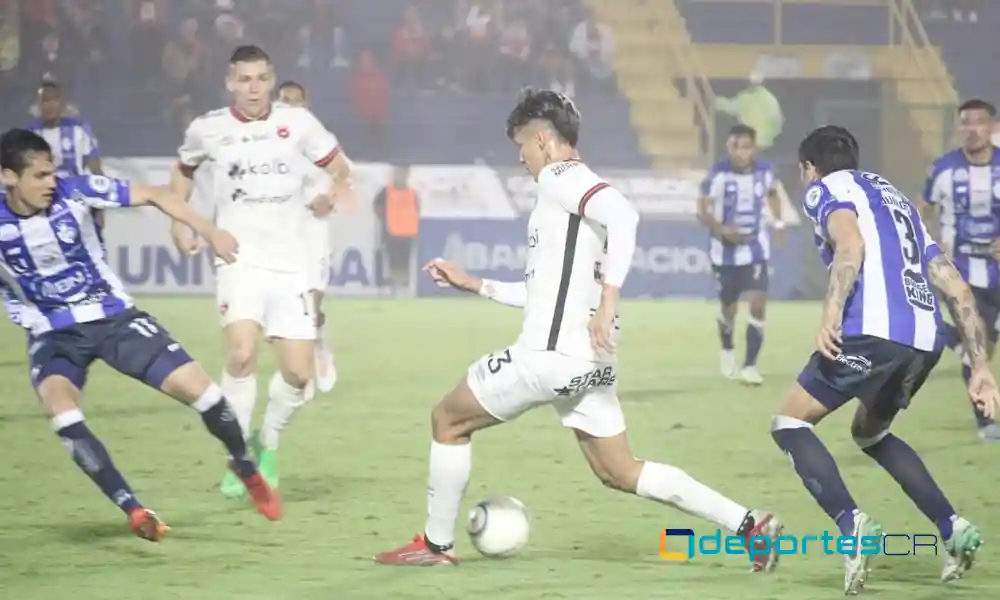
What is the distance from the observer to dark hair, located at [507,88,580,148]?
21.7 feet

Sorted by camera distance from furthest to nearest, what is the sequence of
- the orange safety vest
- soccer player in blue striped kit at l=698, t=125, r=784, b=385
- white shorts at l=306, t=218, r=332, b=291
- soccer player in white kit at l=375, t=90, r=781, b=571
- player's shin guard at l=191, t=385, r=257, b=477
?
the orange safety vest < soccer player in blue striped kit at l=698, t=125, r=784, b=385 < white shorts at l=306, t=218, r=332, b=291 < player's shin guard at l=191, t=385, r=257, b=477 < soccer player in white kit at l=375, t=90, r=781, b=571

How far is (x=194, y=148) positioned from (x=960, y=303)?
13.6 feet

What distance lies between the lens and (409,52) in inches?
1021

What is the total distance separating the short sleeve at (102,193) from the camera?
293 inches

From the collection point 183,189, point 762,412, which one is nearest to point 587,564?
point 183,189

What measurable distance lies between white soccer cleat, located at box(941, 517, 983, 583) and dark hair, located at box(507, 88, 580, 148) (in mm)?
2104

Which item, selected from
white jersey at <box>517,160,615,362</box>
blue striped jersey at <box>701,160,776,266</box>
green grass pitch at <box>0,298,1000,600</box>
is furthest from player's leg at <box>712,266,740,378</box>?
white jersey at <box>517,160,615,362</box>

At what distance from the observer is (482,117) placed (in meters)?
25.5

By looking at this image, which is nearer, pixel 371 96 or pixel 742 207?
pixel 742 207

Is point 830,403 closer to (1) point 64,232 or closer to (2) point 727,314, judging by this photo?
(1) point 64,232

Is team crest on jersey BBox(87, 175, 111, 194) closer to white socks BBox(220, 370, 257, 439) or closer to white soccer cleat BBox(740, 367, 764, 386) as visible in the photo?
white socks BBox(220, 370, 257, 439)

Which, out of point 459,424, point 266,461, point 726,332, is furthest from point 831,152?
point 726,332

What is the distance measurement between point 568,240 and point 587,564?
143 centimetres

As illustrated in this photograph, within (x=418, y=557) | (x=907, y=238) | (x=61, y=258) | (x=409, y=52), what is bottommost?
(x=418, y=557)
